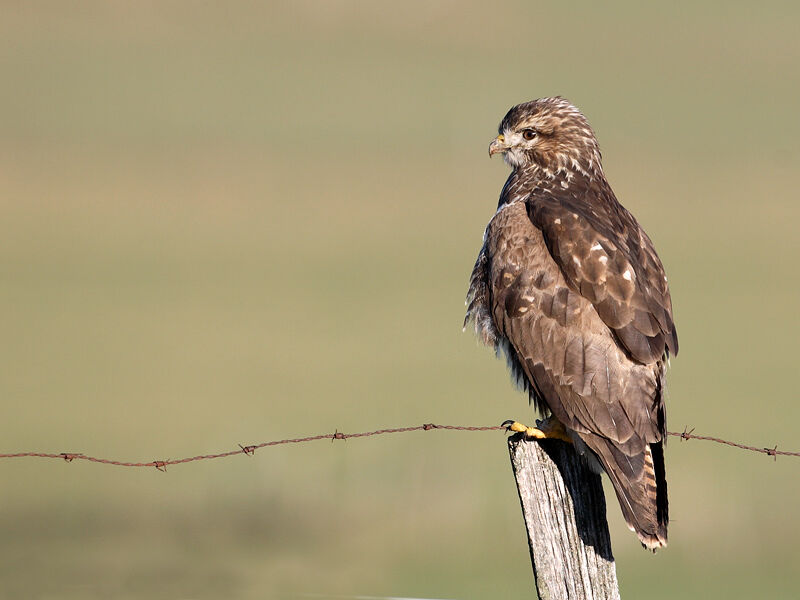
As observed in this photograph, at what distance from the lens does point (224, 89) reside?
69625mm

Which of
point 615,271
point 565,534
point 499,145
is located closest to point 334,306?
point 499,145

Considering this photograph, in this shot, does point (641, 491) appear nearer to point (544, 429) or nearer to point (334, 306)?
point (544, 429)

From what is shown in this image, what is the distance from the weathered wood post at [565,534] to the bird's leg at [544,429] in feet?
1.85

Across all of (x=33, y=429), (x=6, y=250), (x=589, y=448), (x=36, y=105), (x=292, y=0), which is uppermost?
(x=292, y=0)

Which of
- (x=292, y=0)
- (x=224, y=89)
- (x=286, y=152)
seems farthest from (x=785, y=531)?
(x=292, y=0)

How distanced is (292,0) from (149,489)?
249 ft

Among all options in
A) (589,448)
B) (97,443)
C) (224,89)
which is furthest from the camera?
(224,89)

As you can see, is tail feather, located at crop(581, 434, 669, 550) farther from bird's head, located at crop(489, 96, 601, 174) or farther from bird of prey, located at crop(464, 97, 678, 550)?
bird's head, located at crop(489, 96, 601, 174)

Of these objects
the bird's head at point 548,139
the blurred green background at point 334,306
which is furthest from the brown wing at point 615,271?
the blurred green background at point 334,306

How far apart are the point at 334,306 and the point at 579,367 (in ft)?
70.3

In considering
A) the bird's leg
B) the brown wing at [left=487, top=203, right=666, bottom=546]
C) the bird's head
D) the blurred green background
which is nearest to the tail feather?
the brown wing at [left=487, top=203, right=666, bottom=546]

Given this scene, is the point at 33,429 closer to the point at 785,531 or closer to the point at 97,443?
the point at 97,443

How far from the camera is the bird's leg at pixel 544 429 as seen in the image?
6523 mm

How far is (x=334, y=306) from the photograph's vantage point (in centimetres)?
2825
